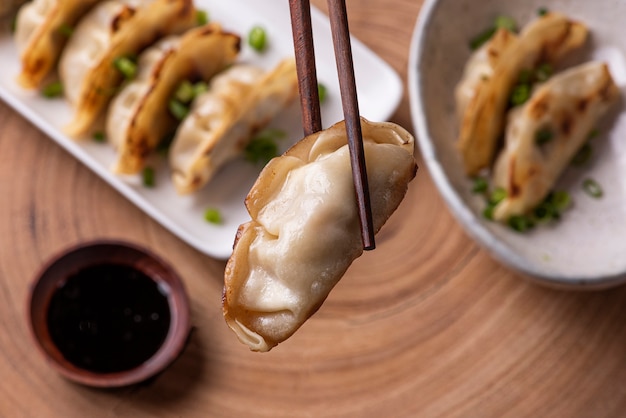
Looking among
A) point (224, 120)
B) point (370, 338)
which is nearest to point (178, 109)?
point (224, 120)

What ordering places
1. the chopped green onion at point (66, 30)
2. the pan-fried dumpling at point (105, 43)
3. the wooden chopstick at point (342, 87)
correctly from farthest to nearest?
the chopped green onion at point (66, 30), the pan-fried dumpling at point (105, 43), the wooden chopstick at point (342, 87)

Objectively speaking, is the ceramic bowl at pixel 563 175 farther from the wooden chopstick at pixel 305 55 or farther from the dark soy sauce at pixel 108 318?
the wooden chopstick at pixel 305 55

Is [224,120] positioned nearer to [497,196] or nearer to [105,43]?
[105,43]

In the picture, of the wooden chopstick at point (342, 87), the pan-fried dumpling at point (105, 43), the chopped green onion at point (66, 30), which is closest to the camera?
the wooden chopstick at point (342, 87)

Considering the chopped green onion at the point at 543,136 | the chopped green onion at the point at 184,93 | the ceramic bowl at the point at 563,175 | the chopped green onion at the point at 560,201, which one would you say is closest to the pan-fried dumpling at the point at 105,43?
the chopped green onion at the point at 184,93

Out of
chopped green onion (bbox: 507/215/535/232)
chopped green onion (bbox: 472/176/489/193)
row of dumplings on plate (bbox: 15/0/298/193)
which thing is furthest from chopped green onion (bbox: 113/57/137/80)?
chopped green onion (bbox: 507/215/535/232)

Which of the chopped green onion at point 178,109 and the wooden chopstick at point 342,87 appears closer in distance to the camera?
the wooden chopstick at point 342,87

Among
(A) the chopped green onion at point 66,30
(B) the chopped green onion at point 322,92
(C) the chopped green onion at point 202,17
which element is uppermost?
(A) the chopped green onion at point 66,30
